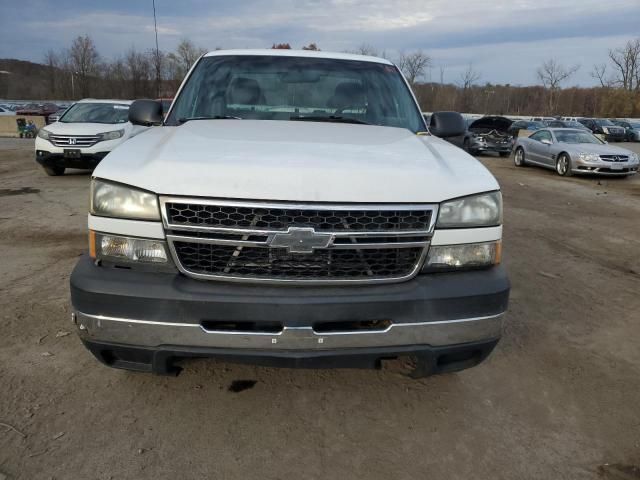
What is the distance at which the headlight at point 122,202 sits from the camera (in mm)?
2289

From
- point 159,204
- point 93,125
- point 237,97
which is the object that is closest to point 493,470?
point 159,204

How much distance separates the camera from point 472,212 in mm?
2445

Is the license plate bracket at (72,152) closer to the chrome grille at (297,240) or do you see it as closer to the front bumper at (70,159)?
the front bumper at (70,159)

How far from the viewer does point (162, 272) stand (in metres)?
2.32

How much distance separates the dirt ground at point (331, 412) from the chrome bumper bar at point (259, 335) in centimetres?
56

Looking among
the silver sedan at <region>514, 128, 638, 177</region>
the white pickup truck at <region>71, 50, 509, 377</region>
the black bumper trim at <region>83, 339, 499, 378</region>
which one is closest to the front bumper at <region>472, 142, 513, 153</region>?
the silver sedan at <region>514, 128, 638, 177</region>

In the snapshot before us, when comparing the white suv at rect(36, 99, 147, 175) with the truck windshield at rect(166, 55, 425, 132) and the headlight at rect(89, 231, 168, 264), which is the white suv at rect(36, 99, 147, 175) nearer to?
the truck windshield at rect(166, 55, 425, 132)

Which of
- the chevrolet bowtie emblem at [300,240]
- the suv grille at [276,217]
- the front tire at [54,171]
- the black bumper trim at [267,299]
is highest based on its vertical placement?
the suv grille at [276,217]

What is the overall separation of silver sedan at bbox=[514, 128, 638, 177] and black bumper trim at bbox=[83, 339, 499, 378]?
14.0 metres

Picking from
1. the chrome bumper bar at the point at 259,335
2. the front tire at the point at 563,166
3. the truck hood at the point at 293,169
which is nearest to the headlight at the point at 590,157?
the front tire at the point at 563,166

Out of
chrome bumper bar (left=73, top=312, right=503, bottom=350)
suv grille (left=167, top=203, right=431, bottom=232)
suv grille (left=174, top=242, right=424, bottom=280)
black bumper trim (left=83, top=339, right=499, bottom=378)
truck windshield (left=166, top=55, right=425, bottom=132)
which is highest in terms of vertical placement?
truck windshield (left=166, top=55, right=425, bottom=132)

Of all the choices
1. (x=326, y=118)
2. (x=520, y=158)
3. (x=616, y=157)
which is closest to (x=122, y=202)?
(x=326, y=118)

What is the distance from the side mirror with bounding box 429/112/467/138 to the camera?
3.93m

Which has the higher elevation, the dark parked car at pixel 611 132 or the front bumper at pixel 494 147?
the dark parked car at pixel 611 132
